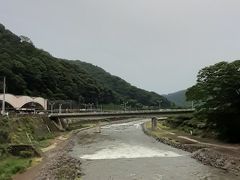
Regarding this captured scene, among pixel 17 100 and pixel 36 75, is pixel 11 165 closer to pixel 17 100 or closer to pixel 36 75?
pixel 17 100

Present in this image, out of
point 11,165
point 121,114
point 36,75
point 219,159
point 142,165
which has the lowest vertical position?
point 142,165

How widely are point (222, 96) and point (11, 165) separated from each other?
104ft

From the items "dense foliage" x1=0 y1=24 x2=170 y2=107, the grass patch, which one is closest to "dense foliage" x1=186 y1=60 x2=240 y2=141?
the grass patch

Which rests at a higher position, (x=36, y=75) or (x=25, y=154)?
(x=36, y=75)

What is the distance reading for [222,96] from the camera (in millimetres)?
56656

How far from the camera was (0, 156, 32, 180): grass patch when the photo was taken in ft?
103

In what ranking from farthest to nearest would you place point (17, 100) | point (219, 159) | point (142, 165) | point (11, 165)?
point (17, 100), point (219, 159), point (142, 165), point (11, 165)

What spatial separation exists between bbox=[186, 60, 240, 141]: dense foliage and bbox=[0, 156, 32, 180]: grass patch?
27804 mm

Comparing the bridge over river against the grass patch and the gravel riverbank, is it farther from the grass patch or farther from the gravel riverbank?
the grass patch

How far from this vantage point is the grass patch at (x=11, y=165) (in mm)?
31484

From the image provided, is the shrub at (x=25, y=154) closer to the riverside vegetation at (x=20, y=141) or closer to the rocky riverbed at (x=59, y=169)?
the riverside vegetation at (x=20, y=141)

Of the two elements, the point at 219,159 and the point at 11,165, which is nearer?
the point at 11,165

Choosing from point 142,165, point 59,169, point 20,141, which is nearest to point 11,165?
point 59,169

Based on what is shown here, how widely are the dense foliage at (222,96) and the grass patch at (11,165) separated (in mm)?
27804
